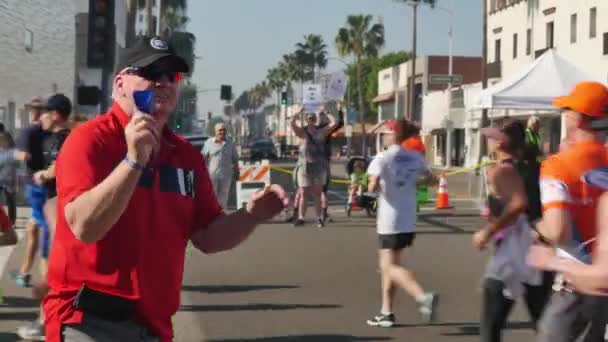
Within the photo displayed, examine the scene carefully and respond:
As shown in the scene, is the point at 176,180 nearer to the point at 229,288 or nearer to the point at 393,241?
the point at 393,241

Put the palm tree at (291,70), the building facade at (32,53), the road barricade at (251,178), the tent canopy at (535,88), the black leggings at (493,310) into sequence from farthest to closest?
A: the palm tree at (291,70) → the building facade at (32,53) → the tent canopy at (535,88) → the road barricade at (251,178) → the black leggings at (493,310)

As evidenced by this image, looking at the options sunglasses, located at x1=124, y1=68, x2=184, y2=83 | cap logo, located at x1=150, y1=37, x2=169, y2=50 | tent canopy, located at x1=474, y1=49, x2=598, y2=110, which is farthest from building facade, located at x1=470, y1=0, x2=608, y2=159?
sunglasses, located at x1=124, y1=68, x2=184, y2=83

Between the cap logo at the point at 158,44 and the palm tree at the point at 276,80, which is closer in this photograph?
the cap logo at the point at 158,44

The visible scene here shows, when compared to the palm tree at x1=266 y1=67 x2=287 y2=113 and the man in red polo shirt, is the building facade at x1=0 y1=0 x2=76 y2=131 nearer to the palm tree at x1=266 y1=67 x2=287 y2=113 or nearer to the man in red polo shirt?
the man in red polo shirt

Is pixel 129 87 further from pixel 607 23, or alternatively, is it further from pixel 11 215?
pixel 607 23

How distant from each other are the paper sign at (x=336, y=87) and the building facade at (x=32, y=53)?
8.83 meters

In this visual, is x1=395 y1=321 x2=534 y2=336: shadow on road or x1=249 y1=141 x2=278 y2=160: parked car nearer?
x1=395 y1=321 x2=534 y2=336: shadow on road

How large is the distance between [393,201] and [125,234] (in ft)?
18.6

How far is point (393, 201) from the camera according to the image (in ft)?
29.3

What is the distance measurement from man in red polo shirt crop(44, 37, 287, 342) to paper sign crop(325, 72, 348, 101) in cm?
3286

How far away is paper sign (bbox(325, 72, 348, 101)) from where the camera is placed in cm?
3653

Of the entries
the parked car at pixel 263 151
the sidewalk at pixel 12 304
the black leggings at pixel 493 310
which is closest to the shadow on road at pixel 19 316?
the sidewalk at pixel 12 304

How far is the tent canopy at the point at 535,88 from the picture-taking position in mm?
21391

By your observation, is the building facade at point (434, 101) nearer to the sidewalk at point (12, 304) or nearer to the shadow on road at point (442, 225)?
the shadow on road at point (442, 225)
